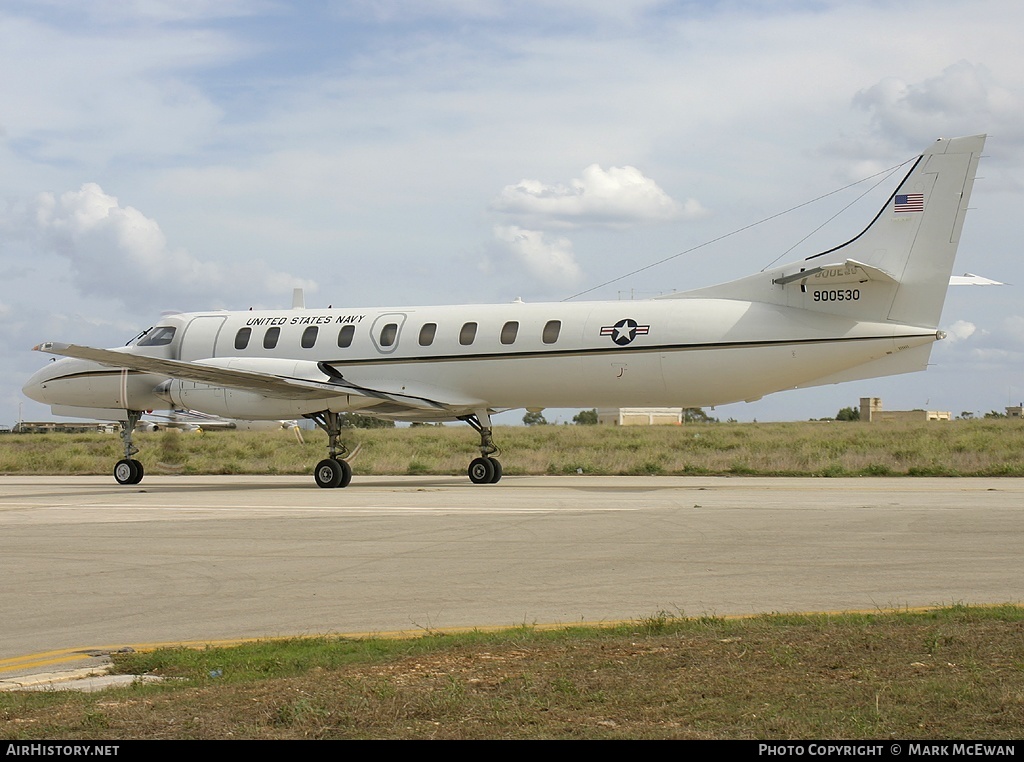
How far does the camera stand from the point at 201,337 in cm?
2961

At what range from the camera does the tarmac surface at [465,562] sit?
369 inches

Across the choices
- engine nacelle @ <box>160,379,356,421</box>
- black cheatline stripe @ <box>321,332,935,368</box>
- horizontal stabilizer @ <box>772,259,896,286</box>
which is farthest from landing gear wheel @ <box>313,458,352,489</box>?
horizontal stabilizer @ <box>772,259,896,286</box>

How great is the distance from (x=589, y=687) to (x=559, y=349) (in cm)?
1910

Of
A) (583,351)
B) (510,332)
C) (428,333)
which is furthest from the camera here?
(428,333)

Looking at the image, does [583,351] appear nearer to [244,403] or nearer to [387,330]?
[387,330]

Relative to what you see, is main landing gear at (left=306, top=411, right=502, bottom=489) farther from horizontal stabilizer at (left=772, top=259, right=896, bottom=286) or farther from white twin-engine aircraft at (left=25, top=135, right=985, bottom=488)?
horizontal stabilizer at (left=772, top=259, right=896, bottom=286)

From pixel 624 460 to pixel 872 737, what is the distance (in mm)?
31044

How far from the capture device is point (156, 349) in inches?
1177

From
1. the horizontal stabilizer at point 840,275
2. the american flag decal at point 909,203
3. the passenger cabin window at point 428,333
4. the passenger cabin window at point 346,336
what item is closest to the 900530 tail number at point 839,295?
the horizontal stabilizer at point 840,275

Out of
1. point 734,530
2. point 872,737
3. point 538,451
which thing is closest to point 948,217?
point 734,530

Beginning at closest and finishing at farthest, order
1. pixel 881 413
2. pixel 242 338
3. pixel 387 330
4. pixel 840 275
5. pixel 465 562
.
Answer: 1. pixel 465 562
2. pixel 840 275
3. pixel 387 330
4. pixel 242 338
5. pixel 881 413

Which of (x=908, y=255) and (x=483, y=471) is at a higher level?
(x=908, y=255)

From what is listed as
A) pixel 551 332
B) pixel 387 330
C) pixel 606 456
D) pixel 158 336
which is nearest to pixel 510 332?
pixel 551 332

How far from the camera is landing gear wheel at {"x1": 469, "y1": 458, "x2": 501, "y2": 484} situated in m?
27.5
